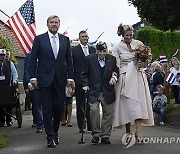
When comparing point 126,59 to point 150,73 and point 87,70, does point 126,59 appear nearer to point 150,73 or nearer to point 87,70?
point 87,70

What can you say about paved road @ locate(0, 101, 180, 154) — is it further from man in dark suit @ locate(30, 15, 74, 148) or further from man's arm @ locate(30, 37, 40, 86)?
man's arm @ locate(30, 37, 40, 86)

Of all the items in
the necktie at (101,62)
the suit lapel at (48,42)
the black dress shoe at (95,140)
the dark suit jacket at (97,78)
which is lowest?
the black dress shoe at (95,140)

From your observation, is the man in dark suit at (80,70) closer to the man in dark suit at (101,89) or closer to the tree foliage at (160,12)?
the man in dark suit at (101,89)

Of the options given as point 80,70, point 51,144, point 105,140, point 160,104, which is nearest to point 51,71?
point 51,144

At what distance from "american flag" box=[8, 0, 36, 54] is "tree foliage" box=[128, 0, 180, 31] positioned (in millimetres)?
3852

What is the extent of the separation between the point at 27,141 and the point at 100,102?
1.55 metres

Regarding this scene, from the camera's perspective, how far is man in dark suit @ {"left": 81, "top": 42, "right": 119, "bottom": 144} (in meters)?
7.99

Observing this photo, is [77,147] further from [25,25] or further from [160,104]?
[25,25]

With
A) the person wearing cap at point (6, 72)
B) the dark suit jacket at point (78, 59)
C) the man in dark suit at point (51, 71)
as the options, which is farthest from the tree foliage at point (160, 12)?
the man in dark suit at point (51, 71)

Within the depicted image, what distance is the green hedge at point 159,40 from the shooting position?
36.2m

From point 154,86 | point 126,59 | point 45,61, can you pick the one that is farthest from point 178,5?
point 45,61

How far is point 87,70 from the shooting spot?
817 cm

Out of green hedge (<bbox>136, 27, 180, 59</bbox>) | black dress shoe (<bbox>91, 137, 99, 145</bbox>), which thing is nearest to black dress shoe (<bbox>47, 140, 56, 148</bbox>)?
black dress shoe (<bbox>91, 137, 99, 145</bbox>)

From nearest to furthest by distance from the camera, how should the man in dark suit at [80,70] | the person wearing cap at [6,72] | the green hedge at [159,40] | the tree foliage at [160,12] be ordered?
the man in dark suit at [80,70]
the person wearing cap at [6,72]
the tree foliage at [160,12]
the green hedge at [159,40]
